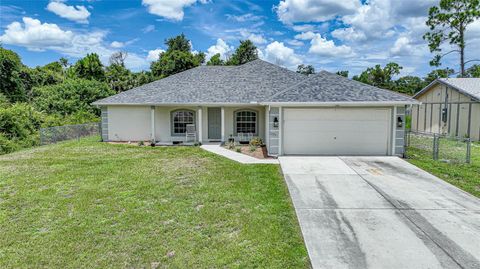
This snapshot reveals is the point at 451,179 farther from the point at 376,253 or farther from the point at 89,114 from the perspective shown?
the point at 89,114

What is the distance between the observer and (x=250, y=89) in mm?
17312

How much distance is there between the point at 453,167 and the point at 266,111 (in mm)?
8165

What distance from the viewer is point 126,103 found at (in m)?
15.8

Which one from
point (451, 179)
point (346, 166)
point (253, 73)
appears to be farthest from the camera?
point (253, 73)

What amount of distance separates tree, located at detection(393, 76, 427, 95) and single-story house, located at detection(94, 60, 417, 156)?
3477 centimetres

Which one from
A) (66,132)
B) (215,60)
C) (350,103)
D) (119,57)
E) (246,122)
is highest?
(119,57)

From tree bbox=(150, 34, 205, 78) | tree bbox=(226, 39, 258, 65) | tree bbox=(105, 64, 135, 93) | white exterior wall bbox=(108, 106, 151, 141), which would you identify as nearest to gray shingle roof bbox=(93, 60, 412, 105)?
white exterior wall bbox=(108, 106, 151, 141)

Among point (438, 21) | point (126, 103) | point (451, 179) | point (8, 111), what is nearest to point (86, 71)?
point (8, 111)

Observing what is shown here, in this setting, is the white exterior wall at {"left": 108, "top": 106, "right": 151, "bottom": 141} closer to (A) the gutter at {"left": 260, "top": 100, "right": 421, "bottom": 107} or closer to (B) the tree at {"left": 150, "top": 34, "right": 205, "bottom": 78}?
(A) the gutter at {"left": 260, "top": 100, "right": 421, "bottom": 107}

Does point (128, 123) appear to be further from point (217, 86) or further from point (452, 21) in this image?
point (452, 21)

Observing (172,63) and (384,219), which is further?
(172,63)

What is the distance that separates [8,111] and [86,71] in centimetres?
1990

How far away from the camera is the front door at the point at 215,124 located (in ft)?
54.4

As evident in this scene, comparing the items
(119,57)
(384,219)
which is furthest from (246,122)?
(119,57)
